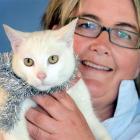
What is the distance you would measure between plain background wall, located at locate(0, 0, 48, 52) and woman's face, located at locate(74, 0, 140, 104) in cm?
44

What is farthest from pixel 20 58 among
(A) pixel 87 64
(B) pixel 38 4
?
(B) pixel 38 4

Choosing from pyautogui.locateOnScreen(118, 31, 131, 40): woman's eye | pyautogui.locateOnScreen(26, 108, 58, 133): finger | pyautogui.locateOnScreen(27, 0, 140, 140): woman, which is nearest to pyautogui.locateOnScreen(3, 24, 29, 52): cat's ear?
pyautogui.locateOnScreen(26, 108, 58, 133): finger

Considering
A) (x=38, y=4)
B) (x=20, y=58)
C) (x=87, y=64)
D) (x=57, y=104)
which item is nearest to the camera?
(x=20, y=58)

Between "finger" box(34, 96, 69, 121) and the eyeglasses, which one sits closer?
"finger" box(34, 96, 69, 121)

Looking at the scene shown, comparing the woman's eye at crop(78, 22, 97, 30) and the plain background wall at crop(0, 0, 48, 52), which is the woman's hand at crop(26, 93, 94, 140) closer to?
the woman's eye at crop(78, 22, 97, 30)

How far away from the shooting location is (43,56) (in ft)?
3.35

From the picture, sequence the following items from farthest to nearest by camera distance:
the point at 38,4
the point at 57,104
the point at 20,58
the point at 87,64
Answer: the point at 38,4
the point at 87,64
the point at 57,104
the point at 20,58

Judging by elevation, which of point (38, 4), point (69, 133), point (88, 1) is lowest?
point (69, 133)

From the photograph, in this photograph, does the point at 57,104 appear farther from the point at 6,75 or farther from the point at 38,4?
the point at 38,4

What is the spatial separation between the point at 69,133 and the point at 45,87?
0.21m

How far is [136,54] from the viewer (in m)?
1.48

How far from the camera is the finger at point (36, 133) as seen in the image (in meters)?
1.18

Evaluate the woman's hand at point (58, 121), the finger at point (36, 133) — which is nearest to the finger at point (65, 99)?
the woman's hand at point (58, 121)

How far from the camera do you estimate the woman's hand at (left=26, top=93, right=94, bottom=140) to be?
117cm
